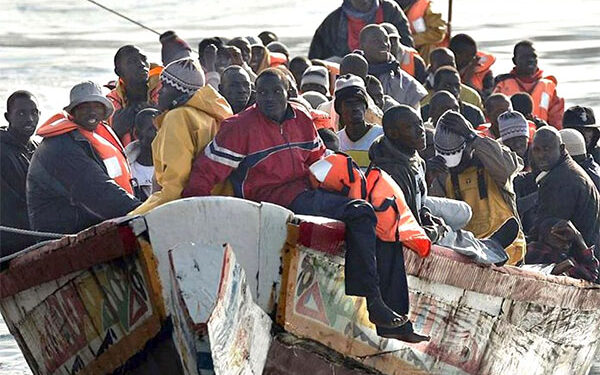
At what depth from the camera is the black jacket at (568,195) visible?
12.5 meters

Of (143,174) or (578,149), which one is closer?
(143,174)

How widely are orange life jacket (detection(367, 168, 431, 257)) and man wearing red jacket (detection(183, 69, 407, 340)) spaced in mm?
164

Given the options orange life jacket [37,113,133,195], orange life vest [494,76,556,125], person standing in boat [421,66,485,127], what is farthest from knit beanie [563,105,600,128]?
orange life jacket [37,113,133,195]

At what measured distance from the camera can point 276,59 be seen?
1728cm

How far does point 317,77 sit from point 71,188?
16.2ft

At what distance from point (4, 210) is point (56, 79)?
15.9 m

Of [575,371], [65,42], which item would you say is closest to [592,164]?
[575,371]

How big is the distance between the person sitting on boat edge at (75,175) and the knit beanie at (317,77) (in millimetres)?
4513

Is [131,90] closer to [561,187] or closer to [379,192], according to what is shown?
[561,187]

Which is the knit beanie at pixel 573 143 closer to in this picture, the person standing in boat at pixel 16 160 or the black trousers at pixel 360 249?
the person standing in boat at pixel 16 160

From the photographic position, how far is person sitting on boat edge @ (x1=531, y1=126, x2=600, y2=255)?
12.5 meters

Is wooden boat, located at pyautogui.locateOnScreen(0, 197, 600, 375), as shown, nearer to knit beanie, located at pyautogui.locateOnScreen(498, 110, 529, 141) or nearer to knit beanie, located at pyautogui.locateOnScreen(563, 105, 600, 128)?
knit beanie, located at pyautogui.locateOnScreen(498, 110, 529, 141)

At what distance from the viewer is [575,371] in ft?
42.6

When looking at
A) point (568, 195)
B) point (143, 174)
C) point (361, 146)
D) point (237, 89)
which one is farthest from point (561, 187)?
point (143, 174)
